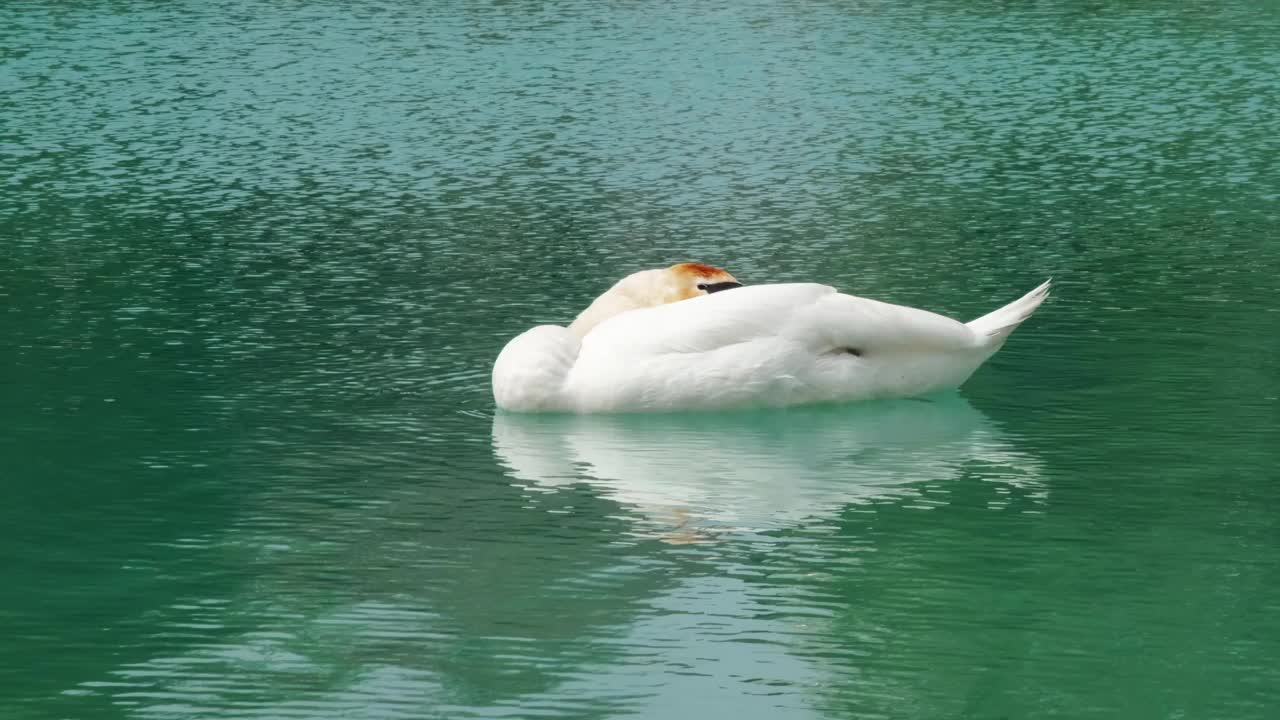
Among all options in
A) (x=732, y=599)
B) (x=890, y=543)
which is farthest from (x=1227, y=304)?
(x=732, y=599)

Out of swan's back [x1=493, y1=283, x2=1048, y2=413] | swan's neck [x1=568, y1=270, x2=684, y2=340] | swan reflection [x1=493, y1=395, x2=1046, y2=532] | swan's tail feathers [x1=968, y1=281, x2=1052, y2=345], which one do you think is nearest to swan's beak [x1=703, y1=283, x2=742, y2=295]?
swan's neck [x1=568, y1=270, x2=684, y2=340]

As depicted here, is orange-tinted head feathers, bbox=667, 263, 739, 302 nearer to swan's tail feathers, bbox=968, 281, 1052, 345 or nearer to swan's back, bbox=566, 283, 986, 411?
swan's back, bbox=566, 283, 986, 411

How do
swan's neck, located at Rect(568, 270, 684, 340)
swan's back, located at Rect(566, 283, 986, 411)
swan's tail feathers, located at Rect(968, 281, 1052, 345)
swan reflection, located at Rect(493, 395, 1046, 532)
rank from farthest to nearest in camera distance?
swan's neck, located at Rect(568, 270, 684, 340) → swan's tail feathers, located at Rect(968, 281, 1052, 345) → swan's back, located at Rect(566, 283, 986, 411) → swan reflection, located at Rect(493, 395, 1046, 532)

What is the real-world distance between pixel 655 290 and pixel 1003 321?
226cm

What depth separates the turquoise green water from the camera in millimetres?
7918

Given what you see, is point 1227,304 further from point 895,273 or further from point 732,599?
point 732,599

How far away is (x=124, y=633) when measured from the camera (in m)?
8.39

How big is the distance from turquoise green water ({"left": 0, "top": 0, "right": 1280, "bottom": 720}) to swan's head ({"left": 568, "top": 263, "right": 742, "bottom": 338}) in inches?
34.8

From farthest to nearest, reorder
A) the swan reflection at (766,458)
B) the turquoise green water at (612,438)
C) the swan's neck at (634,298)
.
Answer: the swan's neck at (634,298) → the swan reflection at (766,458) → the turquoise green water at (612,438)

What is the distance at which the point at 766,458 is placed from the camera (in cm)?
1142

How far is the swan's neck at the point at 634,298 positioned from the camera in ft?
44.2

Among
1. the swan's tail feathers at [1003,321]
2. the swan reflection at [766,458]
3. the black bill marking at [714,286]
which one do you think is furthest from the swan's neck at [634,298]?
the swan's tail feathers at [1003,321]

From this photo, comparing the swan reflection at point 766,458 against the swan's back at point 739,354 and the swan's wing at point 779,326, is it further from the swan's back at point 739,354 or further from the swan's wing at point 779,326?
the swan's wing at point 779,326

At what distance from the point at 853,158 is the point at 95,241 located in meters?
9.53
